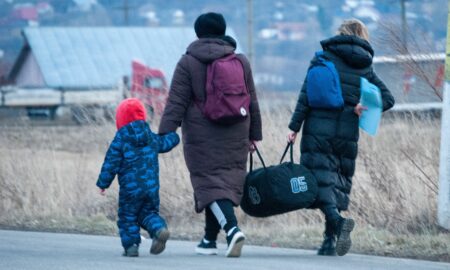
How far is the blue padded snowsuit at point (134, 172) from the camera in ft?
27.9

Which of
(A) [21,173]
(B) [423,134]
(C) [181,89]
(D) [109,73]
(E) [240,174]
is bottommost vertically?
(D) [109,73]

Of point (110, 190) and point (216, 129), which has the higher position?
point (216, 129)

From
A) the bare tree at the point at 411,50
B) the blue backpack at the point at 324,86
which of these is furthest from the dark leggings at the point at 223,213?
the bare tree at the point at 411,50

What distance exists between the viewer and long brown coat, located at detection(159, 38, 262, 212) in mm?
8484

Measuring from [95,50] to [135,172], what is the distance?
174ft

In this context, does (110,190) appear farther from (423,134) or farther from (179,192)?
(423,134)

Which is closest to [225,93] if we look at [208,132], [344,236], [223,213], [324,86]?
[208,132]

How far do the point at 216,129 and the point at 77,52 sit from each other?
Result: 52.6m

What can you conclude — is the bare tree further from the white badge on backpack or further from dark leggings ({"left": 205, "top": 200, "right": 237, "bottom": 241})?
dark leggings ({"left": 205, "top": 200, "right": 237, "bottom": 241})

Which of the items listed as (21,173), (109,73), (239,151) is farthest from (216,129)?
(109,73)

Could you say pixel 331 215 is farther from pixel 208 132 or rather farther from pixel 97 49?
pixel 97 49

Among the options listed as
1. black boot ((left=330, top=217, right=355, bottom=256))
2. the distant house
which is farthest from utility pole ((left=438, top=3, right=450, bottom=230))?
the distant house

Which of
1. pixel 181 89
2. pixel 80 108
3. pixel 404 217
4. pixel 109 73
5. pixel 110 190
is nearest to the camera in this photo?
pixel 181 89

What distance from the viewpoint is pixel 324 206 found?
8.66 m
